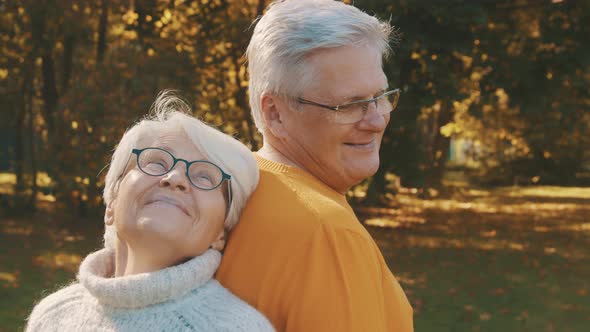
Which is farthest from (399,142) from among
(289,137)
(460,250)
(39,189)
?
(289,137)

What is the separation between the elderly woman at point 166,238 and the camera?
5.71 ft

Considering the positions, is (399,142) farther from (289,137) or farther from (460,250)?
(289,137)

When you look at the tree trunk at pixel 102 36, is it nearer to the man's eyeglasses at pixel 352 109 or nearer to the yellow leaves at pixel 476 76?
the yellow leaves at pixel 476 76

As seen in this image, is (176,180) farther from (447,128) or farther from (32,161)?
(447,128)

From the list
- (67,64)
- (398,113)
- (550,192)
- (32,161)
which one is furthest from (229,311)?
(550,192)

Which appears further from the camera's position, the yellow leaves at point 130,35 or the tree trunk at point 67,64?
the tree trunk at point 67,64

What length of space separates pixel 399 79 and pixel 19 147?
980 centimetres

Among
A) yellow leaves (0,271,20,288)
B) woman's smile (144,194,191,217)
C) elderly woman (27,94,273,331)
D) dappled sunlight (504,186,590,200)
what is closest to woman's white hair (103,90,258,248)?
elderly woman (27,94,273,331)

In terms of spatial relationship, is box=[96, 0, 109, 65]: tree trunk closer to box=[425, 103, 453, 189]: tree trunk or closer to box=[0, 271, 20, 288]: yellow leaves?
box=[0, 271, 20, 288]: yellow leaves

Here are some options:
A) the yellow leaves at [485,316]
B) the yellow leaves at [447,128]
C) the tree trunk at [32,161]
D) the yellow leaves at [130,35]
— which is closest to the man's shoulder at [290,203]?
the yellow leaves at [485,316]

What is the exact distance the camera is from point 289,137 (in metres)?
2.18

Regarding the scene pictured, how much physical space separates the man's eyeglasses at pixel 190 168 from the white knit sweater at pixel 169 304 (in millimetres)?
185

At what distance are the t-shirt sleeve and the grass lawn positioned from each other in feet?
18.2

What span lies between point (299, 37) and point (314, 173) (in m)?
0.44
